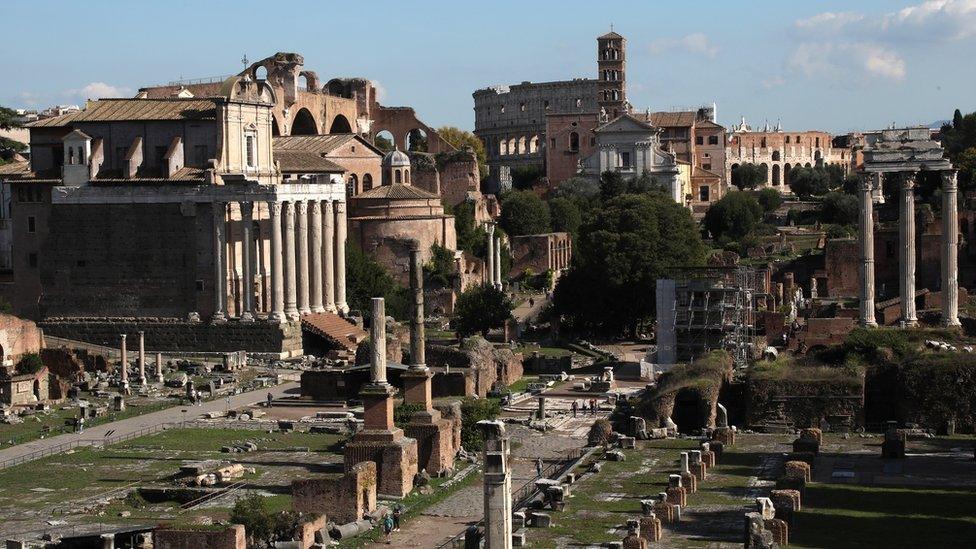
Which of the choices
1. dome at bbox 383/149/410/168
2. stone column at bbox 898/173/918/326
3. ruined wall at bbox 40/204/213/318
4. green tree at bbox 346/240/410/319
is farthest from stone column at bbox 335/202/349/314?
stone column at bbox 898/173/918/326

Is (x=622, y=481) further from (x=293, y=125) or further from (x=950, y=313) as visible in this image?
(x=293, y=125)

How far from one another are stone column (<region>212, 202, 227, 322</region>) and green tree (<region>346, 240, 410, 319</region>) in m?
7.40

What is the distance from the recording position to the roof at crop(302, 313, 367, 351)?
68.9 m

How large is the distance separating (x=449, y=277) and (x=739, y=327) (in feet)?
82.5

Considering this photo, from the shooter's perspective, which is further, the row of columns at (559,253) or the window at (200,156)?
the row of columns at (559,253)

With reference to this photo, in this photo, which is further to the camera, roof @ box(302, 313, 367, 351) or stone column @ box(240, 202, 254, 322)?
roof @ box(302, 313, 367, 351)

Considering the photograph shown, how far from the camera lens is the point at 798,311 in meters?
70.9

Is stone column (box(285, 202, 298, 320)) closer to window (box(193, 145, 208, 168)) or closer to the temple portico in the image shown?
window (box(193, 145, 208, 168))

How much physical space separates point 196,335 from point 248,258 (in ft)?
11.0

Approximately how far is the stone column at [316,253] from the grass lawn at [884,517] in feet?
118

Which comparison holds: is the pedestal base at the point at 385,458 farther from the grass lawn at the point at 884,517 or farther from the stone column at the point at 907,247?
the stone column at the point at 907,247

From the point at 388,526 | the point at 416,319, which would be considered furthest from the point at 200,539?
the point at 416,319

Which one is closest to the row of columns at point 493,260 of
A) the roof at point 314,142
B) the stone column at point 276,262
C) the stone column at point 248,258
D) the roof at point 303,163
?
the roof at point 314,142

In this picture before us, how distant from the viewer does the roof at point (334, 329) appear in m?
68.9
